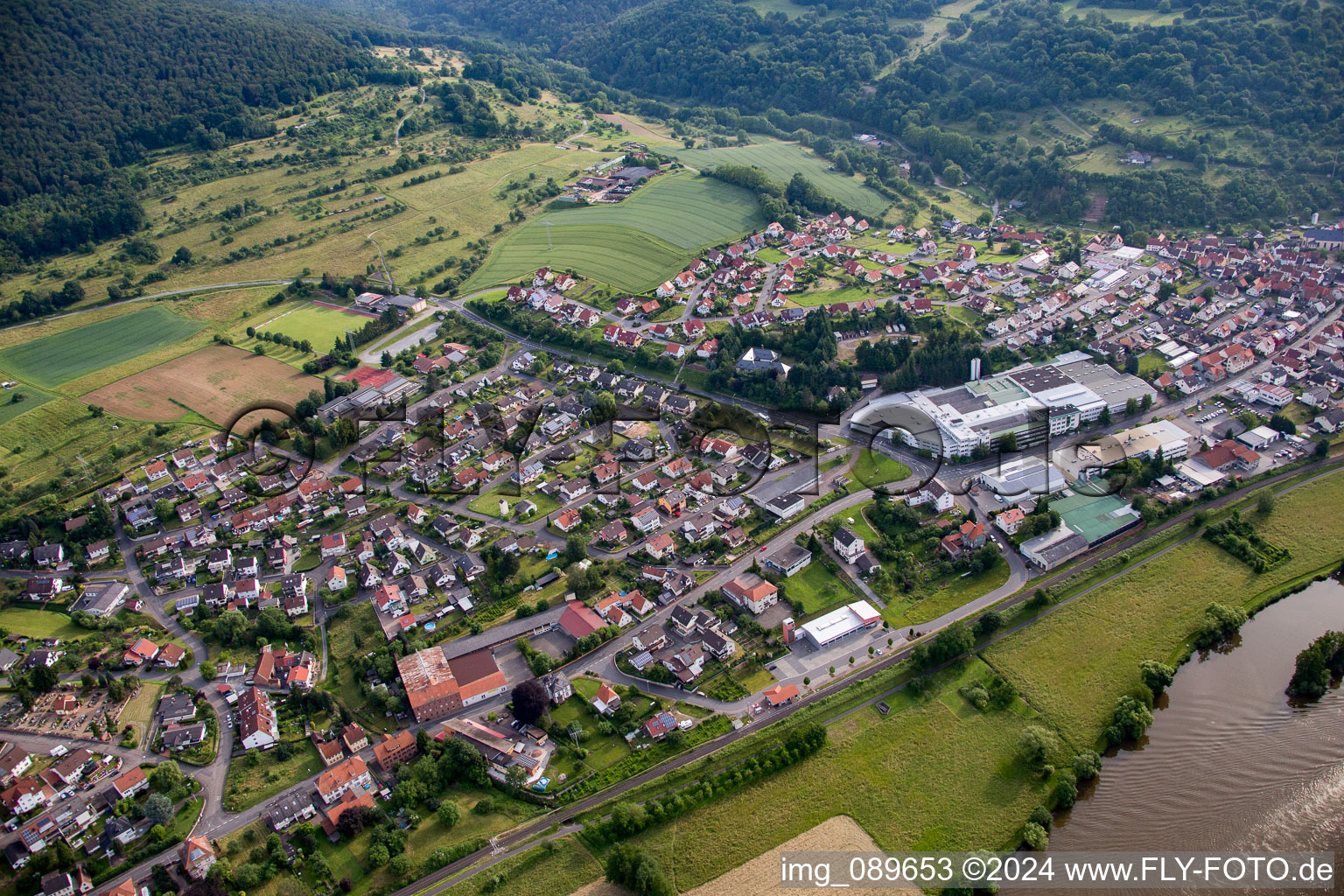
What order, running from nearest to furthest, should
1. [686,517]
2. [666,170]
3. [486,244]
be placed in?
[686,517], [486,244], [666,170]

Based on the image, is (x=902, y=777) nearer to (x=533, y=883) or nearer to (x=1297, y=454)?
(x=533, y=883)

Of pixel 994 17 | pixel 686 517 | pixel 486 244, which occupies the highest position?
pixel 994 17

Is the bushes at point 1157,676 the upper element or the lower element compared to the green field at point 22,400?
lower

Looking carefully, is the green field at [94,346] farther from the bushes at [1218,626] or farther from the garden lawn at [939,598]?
the bushes at [1218,626]

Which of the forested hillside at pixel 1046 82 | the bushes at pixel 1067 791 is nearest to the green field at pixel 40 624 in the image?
the bushes at pixel 1067 791

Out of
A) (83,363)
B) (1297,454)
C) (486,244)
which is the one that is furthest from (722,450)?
(83,363)

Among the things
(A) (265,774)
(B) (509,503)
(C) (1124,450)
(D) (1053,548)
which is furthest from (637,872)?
(C) (1124,450)
